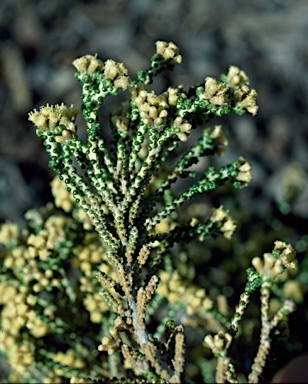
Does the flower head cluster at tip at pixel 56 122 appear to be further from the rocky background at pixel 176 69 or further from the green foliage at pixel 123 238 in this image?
the rocky background at pixel 176 69

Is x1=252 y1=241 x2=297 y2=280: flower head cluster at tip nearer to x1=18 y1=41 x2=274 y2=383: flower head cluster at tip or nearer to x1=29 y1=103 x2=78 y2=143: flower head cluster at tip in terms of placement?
x1=18 y1=41 x2=274 y2=383: flower head cluster at tip

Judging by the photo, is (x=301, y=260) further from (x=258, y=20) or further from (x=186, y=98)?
(x=258, y=20)

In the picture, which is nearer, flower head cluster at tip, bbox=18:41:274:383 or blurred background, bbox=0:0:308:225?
flower head cluster at tip, bbox=18:41:274:383

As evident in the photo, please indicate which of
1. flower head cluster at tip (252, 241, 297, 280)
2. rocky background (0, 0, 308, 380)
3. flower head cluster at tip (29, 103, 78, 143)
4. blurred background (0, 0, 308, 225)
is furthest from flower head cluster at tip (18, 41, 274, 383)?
blurred background (0, 0, 308, 225)

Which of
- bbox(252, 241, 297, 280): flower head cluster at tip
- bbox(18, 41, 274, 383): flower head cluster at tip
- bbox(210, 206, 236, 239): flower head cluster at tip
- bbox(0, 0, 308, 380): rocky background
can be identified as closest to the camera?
bbox(252, 241, 297, 280): flower head cluster at tip

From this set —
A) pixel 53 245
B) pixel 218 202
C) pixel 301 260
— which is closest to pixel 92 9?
pixel 218 202

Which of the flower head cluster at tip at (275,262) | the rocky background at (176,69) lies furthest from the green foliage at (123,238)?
the rocky background at (176,69)

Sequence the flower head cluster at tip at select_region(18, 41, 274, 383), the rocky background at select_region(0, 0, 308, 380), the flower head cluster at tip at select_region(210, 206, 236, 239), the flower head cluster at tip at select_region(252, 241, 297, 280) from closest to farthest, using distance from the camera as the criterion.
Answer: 1. the flower head cluster at tip at select_region(252, 241, 297, 280)
2. the flower head cluster at tip at select_region(18, 41, 274, 383)
3. the flower head cluster at tip at select_region(210, 206, 236, 239)
4. the rocky background at select_region(0, 0, 308, 380)
